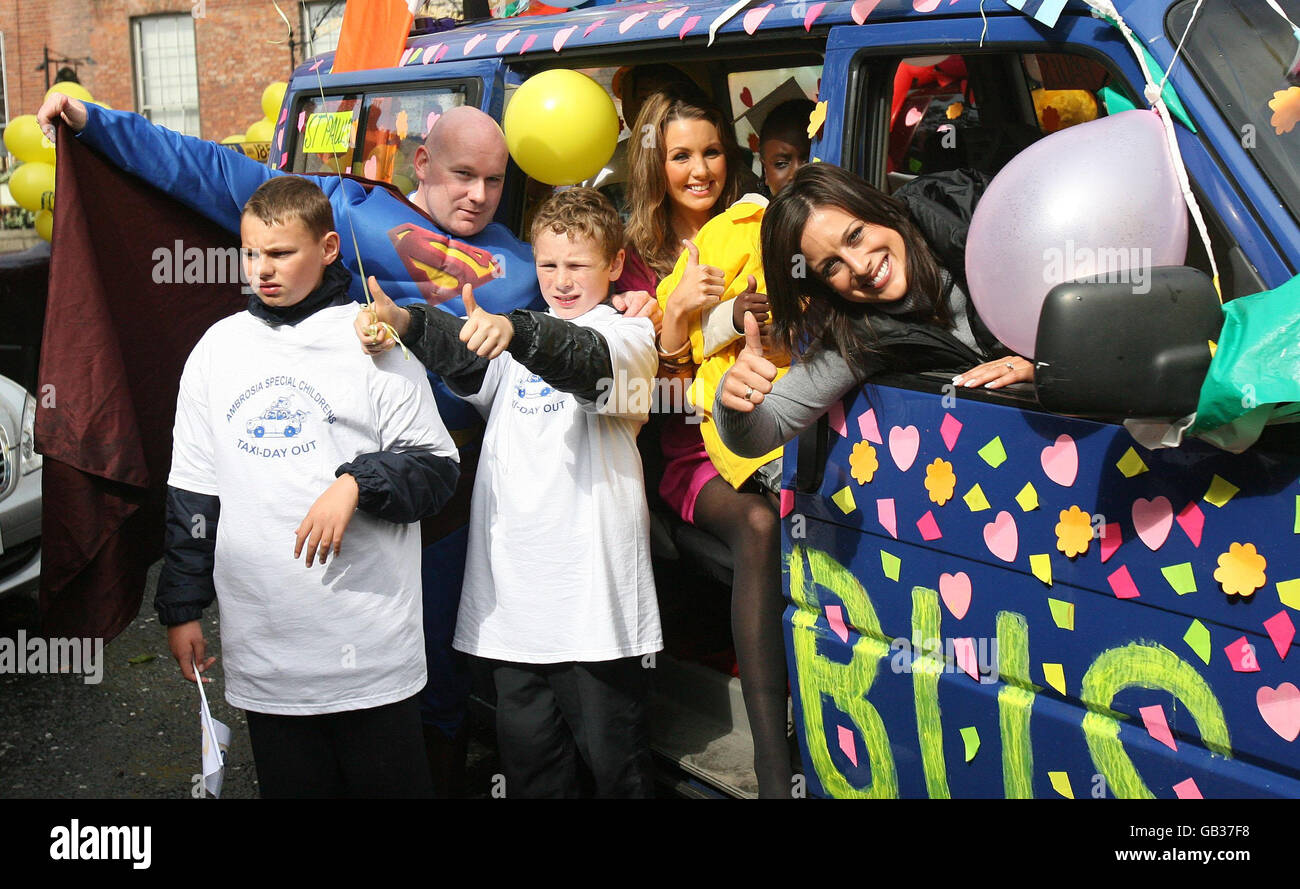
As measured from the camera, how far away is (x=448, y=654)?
3.37 m

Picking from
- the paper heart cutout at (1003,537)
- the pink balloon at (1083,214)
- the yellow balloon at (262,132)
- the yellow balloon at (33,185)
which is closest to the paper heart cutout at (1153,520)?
the paper heart cutout at (1003,537)

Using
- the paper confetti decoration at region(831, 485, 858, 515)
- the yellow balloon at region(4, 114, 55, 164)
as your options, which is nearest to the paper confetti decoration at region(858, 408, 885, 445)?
the paper confetti decoration at region(831, 485, 858, 515)

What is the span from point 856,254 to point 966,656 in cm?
84

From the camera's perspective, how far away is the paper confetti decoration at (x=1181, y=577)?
A: 1965mm

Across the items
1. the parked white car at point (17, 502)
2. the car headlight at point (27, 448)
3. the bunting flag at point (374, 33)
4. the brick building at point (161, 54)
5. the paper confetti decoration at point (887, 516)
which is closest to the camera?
the paper confetti decoration at point (887, 516)

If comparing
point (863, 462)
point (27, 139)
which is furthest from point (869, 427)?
point (27, 139)

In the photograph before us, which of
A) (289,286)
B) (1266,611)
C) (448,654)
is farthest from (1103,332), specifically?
(448,654)

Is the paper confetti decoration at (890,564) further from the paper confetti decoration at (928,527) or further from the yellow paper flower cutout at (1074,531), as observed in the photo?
the yellow paper flower cutout at (1074,531)

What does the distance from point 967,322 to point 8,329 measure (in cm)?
648

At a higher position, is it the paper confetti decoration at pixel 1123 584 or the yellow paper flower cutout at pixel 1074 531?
the yellow paper flower cutout at pixel 1074 531

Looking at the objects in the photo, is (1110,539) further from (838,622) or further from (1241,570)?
(838,622)

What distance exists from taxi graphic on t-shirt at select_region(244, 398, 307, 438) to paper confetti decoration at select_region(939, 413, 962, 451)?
139cm
